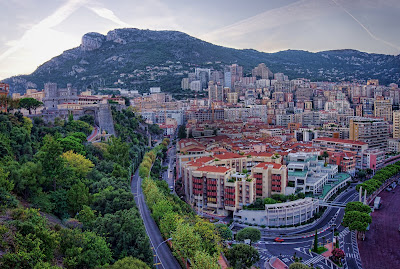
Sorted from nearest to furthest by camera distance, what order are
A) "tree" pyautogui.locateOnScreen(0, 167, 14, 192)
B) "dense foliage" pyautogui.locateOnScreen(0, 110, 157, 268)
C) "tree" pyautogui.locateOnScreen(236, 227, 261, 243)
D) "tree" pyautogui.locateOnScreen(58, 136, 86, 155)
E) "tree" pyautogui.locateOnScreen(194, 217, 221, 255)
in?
"dense foliage" pyautogui.locateOnScreen(0, 110, 157, 268) < "tree" pyautogui.locateOnScreen(0, 167, 14, 192) < "tree" pyautogui.locateOnScreen(194, 217, 221, 255) < "tree" pyautogui.locateOnScreen(236, 227, 261, 243) < "tree" pyautogui.locateOnScreen(58, 136, 86, 155)

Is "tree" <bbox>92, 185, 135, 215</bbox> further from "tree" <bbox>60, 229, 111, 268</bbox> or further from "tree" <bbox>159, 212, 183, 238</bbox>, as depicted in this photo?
"tree" <bbox>60, 229, 111, 268</bbox>

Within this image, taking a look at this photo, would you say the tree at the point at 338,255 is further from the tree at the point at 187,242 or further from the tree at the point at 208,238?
the tree at the point at 187,242

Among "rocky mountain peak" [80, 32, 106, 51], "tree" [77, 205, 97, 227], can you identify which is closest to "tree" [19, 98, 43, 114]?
"tree" [77, 205, 97, 227]

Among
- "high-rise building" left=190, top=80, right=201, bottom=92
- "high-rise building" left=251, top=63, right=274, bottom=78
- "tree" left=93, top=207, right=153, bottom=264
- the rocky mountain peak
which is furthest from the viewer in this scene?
→ the rocky mountain peak

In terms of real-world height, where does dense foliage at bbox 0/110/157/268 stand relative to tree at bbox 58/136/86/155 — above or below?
below

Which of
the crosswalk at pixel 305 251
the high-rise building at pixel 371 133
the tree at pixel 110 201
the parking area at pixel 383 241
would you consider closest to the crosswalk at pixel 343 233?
the parking area at pixel 383 241

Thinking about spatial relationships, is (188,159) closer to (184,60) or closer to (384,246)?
(384,246)

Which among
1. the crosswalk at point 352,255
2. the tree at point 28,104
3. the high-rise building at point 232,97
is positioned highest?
the high-rise building at point 232,97
